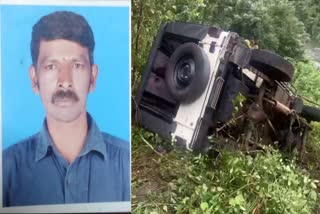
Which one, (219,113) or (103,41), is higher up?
(103,41)

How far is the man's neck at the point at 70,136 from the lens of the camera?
240 cm

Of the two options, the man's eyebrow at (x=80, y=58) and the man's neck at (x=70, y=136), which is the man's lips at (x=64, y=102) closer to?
the man's neck at (x=70, y=136)

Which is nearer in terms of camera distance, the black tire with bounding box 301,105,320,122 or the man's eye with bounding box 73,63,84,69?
the man's eye with bounding box 73,63,84,69

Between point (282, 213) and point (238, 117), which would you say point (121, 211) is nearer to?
point (282, 213)

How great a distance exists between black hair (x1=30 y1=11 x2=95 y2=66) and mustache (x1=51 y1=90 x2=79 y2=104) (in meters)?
0.17

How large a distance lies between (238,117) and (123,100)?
89.8 inches

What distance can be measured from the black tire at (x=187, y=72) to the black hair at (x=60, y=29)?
7.26 ft

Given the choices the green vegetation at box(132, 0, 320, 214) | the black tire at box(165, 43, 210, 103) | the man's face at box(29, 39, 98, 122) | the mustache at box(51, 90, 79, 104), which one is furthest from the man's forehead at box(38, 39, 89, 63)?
the black tire at box(165, 43, 210, 103)

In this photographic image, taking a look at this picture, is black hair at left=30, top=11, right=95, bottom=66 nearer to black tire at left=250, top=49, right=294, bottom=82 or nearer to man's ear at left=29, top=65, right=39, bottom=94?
man's ear at left=29, top=65, right=39, bottom=94

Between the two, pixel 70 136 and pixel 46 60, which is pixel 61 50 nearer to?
pixel 46 60

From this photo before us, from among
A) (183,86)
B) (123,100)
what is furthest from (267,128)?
(123,100)

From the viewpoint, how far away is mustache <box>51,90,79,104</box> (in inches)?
92.7

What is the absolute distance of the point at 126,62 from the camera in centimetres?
242

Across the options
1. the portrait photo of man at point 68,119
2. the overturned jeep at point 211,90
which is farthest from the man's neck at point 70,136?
the overturned jeep at point 211,90
